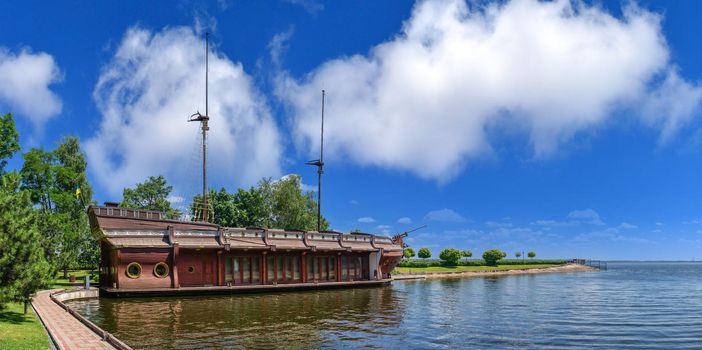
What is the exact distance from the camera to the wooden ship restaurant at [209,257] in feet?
106

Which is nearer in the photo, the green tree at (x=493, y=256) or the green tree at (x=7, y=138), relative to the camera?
the green tree at (x=7, y=138)

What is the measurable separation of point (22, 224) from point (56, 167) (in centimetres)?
3738

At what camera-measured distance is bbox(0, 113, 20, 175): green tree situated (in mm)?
34375

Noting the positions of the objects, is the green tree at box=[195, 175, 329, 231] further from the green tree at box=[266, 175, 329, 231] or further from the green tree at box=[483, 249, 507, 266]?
the green tree at box=[483, 249, 507, 266]

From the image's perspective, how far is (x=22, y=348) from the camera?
42.1 ft

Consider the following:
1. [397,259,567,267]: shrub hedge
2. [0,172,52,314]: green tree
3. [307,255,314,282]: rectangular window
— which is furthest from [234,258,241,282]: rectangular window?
[397,259,567,267]: shrub hedge

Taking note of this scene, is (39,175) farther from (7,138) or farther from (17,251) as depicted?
(17,251)

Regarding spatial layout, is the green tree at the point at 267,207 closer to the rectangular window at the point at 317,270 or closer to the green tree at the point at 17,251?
the rectangular window at the point at 317,270

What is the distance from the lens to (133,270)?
106 feet

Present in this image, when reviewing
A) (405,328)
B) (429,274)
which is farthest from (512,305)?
(429,274)

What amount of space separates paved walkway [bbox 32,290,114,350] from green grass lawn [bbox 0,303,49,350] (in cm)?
41

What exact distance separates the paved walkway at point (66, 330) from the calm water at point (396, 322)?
1505 mm

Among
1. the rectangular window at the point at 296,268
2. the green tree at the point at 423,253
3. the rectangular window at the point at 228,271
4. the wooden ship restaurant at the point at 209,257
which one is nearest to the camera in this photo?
the wooden ship restaurant at the point at 209,257

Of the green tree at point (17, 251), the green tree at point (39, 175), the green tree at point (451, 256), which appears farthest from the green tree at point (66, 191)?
the green tree at point (451, 256)
